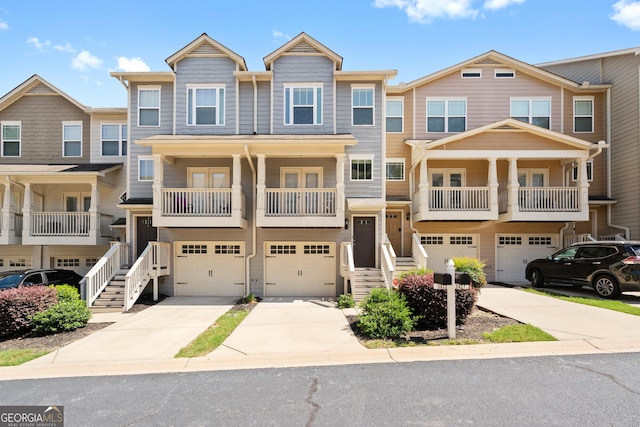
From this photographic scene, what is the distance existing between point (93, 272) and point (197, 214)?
3714 mm

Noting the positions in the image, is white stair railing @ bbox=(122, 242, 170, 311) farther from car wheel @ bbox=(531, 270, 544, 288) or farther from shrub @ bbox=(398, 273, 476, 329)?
car wheel @ bbox=(531, 270, 544, 288)

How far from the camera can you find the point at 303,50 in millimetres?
13477

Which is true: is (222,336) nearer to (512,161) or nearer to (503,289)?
(503,289)

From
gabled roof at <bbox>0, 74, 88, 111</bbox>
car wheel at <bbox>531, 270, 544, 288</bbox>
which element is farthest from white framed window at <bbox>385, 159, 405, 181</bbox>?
gabled roof at <bbox>0, 74, 88, 111</bbox>

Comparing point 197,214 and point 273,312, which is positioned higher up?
point 197,214

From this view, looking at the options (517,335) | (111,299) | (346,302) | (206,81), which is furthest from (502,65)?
(111,299)

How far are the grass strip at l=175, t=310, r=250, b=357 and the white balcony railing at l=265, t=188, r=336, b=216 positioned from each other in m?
3.86

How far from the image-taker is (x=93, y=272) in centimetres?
1077

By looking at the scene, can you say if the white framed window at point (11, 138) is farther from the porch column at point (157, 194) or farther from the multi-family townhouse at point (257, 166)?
the porch column at point (157, 194)

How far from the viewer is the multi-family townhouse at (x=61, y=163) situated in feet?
45.9

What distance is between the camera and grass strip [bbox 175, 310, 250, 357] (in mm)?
6258

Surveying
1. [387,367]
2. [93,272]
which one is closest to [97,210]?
[93,272]

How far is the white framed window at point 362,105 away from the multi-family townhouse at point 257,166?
0.14 feet

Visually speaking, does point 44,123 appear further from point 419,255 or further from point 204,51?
point 419,255
